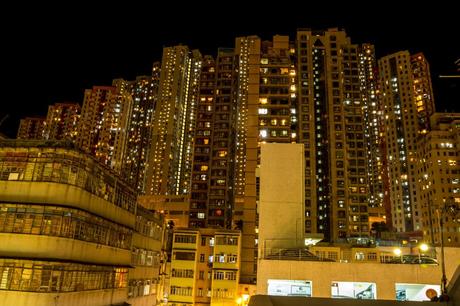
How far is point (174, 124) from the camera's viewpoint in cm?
12431

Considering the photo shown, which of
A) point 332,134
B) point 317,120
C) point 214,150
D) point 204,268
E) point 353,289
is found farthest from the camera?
point 214,150

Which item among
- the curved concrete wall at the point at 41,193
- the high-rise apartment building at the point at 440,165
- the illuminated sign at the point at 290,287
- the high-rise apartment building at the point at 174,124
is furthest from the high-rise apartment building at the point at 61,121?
the illuminated sign at the point at 290,287

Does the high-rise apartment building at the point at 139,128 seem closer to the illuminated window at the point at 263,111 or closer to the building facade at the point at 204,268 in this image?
the illuminated window at the point at 263,111

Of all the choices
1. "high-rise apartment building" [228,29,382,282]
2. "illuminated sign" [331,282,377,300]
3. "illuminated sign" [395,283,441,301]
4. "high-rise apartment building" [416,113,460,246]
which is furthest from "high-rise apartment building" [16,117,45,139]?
"illuminated sign" [395,283,441,301]

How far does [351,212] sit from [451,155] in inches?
1110

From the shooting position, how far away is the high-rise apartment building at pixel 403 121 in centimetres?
11338

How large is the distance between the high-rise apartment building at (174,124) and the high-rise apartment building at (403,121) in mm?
62633

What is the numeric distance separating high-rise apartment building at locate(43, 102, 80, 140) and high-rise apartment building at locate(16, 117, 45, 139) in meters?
2.66

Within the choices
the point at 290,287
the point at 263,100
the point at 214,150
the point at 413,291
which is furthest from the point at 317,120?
the point at 290,287

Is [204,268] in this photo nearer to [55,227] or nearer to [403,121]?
[55,227]

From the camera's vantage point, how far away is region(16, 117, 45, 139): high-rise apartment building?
142375 mm

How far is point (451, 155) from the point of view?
86812 millimetres

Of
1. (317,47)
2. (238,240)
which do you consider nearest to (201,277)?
(238,240)

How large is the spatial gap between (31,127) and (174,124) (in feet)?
192
